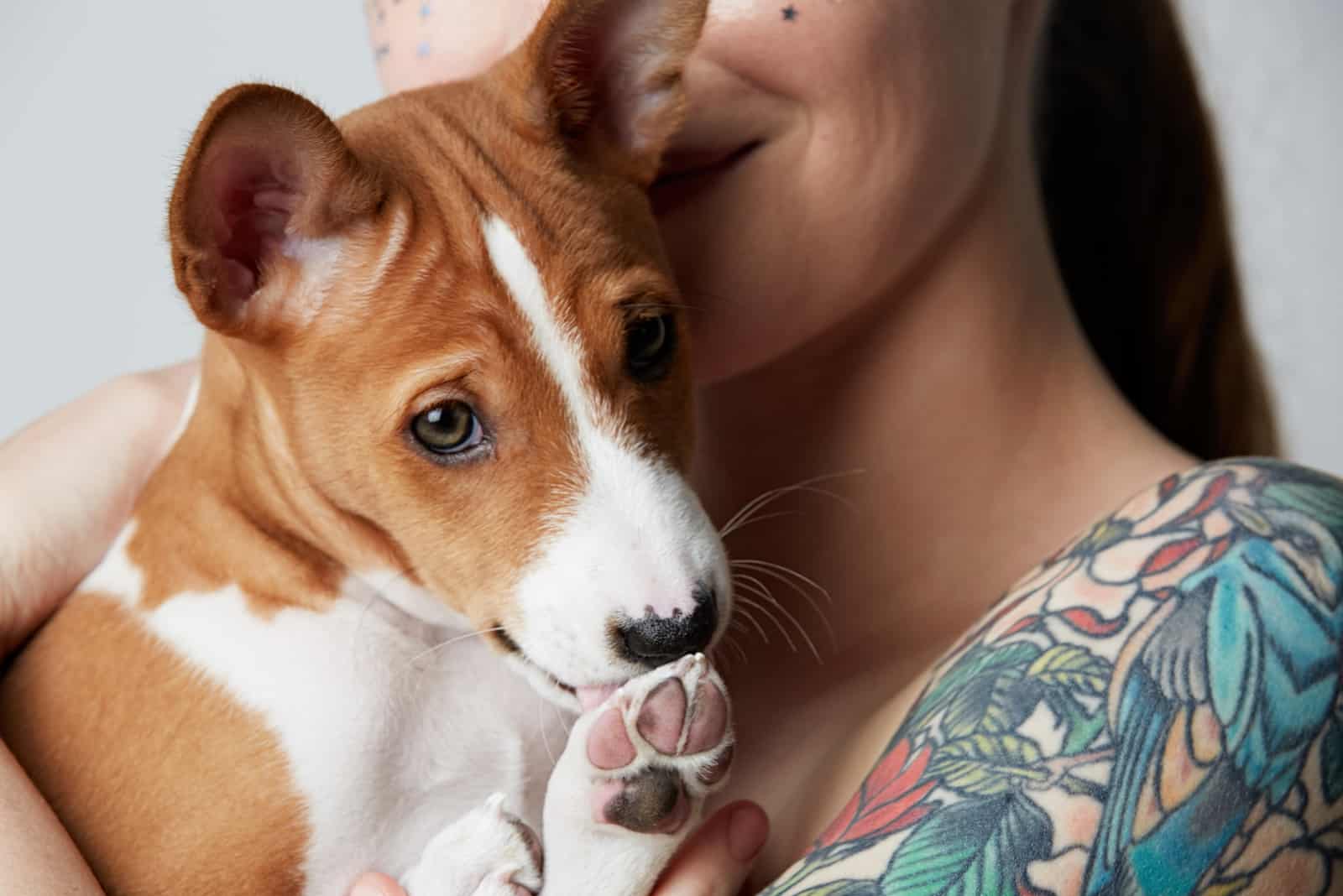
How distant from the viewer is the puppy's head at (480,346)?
1748 mm

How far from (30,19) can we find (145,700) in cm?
286

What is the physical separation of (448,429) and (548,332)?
18 cm

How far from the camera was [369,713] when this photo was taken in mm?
2006

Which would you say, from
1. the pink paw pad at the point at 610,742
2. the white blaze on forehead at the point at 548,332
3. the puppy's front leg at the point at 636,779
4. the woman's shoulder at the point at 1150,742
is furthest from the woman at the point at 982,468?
the white blaze on forehead at the point at 548,332

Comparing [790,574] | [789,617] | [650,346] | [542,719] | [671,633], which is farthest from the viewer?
[790,574]

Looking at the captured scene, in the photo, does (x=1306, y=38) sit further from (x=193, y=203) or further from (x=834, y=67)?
(x=193, y=203)

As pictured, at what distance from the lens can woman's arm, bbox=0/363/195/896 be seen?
2271mm

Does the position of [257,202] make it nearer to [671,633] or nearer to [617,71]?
[617,71]

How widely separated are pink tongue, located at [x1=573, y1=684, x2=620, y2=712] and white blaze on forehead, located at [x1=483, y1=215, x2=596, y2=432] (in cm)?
33

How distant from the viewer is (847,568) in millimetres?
2641

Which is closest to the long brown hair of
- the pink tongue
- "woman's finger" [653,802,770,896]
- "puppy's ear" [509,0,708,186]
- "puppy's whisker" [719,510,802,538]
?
"puppy's whisker" [719,510,802,538]

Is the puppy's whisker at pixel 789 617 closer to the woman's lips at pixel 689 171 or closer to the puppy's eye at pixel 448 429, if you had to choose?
the woman's lips at pixel 689 171

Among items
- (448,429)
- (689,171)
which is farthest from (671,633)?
(689,171)

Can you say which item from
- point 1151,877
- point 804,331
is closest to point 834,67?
point 804,331
